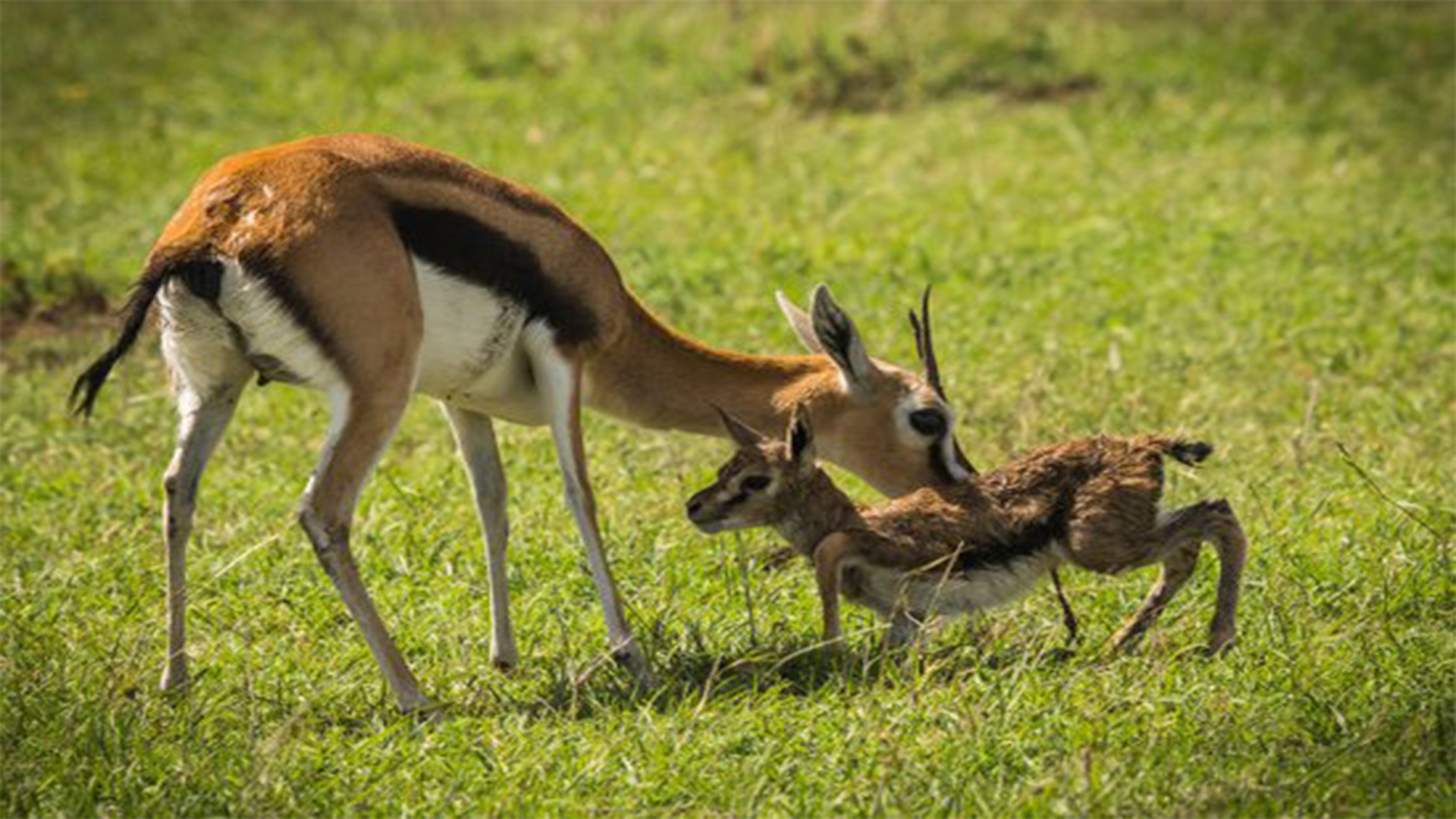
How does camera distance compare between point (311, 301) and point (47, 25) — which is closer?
point (311, 301)

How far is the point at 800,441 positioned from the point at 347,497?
3.92ft

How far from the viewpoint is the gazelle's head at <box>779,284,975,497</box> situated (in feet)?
20.3

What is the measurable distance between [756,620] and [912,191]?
5299 mm

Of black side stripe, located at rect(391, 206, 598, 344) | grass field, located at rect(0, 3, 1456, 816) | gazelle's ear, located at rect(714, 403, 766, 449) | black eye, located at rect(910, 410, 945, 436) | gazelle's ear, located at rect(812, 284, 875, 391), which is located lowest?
grass field, located at rect(0, 3, 1456, 816)

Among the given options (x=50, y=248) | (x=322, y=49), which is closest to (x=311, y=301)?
(x=50, y=248)

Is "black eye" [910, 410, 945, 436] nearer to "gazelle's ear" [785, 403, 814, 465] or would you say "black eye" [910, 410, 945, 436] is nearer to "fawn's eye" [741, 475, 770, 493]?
"gazelle's ear" [785, 403, 814, 465]

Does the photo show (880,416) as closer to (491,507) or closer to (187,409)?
(491,507)

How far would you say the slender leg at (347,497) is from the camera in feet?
17.4

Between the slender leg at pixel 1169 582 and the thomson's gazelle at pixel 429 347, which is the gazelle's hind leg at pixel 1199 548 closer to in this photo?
the slender leg at pixel 1169 582

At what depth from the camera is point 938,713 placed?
4.83 meters

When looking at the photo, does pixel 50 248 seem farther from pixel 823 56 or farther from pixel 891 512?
pixel 891 512

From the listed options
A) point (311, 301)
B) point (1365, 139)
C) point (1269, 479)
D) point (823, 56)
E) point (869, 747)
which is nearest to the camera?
point (869, 747)

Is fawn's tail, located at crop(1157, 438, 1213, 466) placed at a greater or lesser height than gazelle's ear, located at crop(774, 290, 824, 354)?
greater

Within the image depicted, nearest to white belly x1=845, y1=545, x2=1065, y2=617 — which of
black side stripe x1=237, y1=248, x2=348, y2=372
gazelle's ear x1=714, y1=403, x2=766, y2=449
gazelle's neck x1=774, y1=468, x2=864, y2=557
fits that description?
gazelle's neck x1=774, y1=468, x2=864, y2=557
